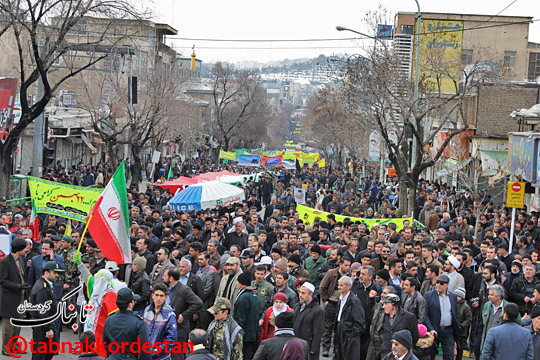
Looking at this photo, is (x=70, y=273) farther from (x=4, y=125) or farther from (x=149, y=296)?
(x=4, y=125)

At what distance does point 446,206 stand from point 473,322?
15430 millimetres

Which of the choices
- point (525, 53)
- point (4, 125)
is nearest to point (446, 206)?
point (4, 125)

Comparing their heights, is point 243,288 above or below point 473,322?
above

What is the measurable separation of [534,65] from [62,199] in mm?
44144

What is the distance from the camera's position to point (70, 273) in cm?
1215

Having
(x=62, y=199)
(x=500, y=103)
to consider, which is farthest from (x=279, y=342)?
(x=500, y=103)

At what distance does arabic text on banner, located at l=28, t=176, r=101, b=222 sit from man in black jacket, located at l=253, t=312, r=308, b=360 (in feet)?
31.7

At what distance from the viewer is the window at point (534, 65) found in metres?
53.2

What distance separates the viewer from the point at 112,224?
10.9m

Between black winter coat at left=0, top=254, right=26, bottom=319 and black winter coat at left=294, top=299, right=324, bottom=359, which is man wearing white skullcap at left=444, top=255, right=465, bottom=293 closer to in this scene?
black winter coat at left=294, top=299, right=324, bottom=359

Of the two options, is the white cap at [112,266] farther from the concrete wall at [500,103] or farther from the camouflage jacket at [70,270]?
the concrete wall at [500,103]

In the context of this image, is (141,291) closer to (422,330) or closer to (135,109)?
(422,330)

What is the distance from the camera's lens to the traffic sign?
58.0 ft

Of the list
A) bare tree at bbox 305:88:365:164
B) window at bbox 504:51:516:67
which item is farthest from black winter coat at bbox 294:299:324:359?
window at bbox 504:51:516:67
